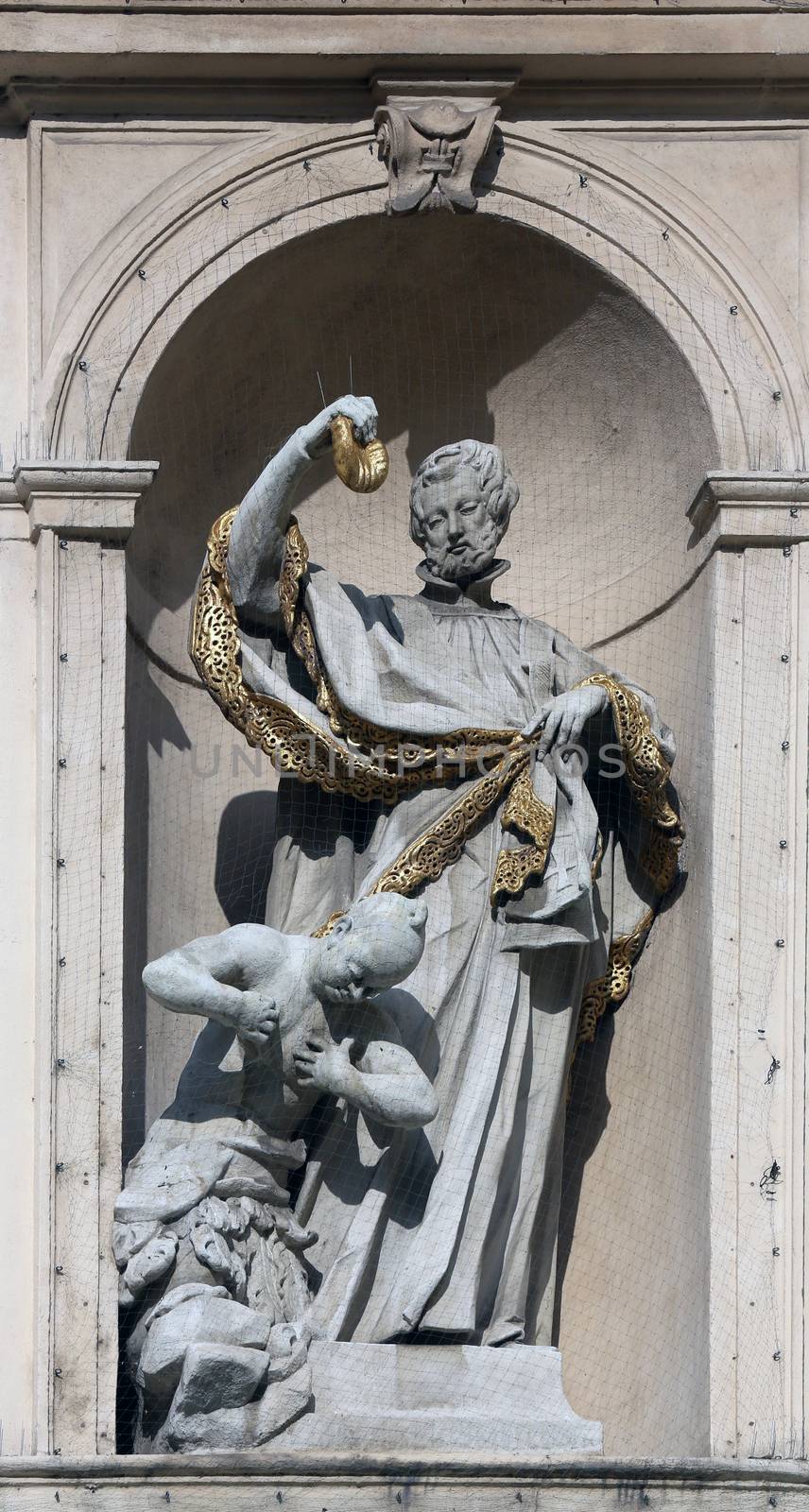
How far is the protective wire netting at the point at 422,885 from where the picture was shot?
288 inches

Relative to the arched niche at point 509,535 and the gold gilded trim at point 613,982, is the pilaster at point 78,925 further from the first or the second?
the gold gilded trim at point 613,982

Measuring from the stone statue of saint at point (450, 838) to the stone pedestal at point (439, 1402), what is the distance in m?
0.07

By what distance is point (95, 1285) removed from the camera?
7.28 meters

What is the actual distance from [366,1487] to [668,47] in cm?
270

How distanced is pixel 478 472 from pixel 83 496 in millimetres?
744

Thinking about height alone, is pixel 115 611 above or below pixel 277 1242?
above

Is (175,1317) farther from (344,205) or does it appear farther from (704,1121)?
(344,205)

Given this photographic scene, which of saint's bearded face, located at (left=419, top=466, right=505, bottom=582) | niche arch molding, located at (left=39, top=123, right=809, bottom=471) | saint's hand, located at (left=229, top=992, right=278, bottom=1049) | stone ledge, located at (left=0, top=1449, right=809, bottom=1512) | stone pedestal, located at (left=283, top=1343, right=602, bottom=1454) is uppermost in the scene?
niche arch molding, located at (left=39, top=123, right=809, bottom=471)

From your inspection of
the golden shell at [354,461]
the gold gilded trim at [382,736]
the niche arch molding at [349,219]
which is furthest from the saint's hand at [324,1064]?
the niche arch molding at [349,219]

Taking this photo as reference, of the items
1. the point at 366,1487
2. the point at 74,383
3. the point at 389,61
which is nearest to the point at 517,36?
the point at 389,61

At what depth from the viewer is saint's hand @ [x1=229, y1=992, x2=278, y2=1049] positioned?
7293 millimetres

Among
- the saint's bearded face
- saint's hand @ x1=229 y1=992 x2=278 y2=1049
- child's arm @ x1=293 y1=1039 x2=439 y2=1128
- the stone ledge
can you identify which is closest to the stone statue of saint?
the saint's bearded face

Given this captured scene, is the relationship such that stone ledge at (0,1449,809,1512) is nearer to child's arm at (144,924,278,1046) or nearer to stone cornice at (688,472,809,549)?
child's arm at (144,924,278,1046)

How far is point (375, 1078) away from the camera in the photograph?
729 cm
